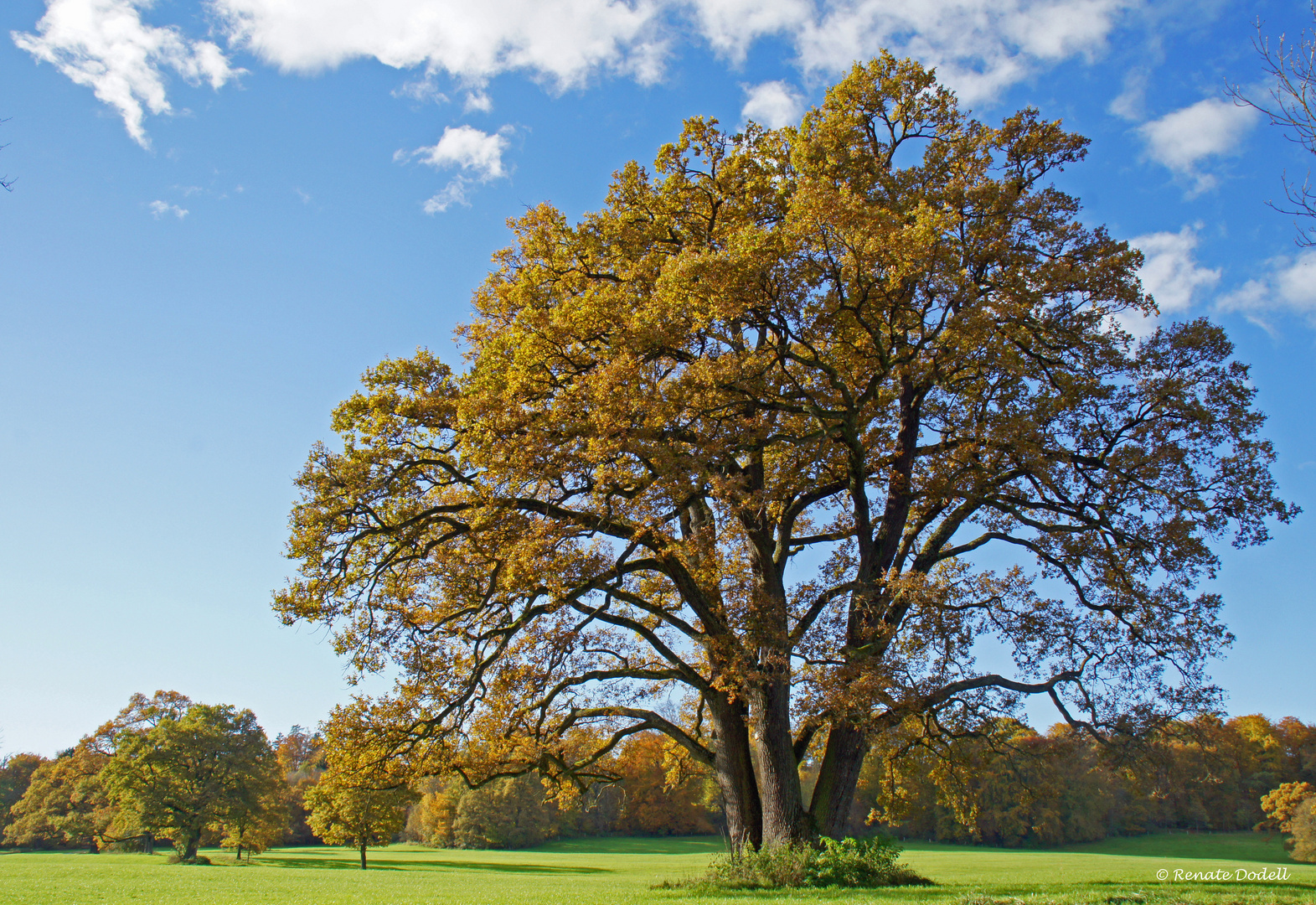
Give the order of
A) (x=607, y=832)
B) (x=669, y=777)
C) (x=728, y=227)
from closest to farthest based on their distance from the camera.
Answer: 1. (x=728, y=227)
2. (x=669, y=777)
3. (x=607, y=832)

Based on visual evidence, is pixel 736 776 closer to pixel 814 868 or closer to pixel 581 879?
pixel 814 868

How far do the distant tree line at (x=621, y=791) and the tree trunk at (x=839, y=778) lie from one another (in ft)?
2.14

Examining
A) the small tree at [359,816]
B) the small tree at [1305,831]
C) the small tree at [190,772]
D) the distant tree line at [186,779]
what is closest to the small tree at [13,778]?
the distant tree line at [186,779]

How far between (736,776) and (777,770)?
1192 millimetres

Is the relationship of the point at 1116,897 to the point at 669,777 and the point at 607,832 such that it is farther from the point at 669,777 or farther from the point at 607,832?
the point at 607,832

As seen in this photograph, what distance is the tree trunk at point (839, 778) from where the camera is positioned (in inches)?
585

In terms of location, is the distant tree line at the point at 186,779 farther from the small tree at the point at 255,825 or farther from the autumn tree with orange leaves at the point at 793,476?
the autumn tree with orange leaves at the point at 793,476

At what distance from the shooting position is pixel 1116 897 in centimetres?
979

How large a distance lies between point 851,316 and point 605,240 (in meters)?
6.09

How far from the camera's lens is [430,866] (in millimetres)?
45438

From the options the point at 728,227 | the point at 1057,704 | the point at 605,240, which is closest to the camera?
the point at 1057,704

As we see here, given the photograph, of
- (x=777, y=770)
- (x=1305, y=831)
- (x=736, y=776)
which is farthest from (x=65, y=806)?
(x=1305, y=831)

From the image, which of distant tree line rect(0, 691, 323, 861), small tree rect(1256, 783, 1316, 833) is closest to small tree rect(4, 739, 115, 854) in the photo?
distant tree line rect(0, 691, 323, 861)

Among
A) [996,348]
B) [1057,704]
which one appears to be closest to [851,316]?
[996,348]
